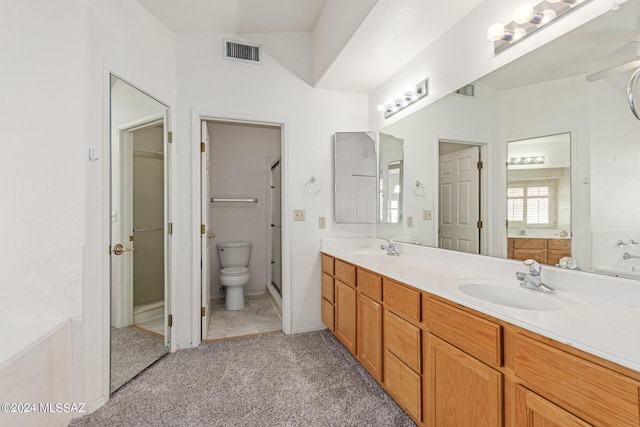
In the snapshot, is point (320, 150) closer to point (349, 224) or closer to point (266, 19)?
point (349, 224)

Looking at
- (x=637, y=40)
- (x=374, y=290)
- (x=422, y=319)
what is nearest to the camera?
(x=637, y=40)

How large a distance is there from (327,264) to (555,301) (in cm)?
169

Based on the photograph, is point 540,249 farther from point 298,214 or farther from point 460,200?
point 298,214

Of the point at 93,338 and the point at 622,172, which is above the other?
the point at 622,172

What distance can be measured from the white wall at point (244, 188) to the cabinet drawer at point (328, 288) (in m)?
1.60

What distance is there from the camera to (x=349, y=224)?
9.36ft

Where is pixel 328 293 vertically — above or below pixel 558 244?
below

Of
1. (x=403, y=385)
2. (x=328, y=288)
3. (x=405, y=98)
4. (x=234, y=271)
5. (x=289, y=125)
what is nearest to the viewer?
(x=403, y=385)

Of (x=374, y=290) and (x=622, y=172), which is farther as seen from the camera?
(x=374, y=290)

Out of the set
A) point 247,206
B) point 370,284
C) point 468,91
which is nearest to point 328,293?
point 370,284

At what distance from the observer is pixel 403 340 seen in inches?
58.9

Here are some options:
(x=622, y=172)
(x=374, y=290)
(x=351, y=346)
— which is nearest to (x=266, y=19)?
(x=374, y=290)

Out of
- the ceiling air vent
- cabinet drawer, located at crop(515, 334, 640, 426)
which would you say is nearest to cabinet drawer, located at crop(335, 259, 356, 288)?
cabinet drawer, located at crop(515, 334, 640, 426)

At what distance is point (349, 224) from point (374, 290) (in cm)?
113
